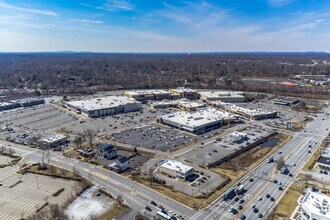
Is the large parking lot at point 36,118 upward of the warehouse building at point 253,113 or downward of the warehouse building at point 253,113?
downward

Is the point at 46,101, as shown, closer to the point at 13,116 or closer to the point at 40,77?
the point at 13,116

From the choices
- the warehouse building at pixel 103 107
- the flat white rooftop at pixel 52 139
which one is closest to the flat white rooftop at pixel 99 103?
the warehouse building at pixel 103 107

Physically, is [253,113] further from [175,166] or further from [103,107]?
[103,107]

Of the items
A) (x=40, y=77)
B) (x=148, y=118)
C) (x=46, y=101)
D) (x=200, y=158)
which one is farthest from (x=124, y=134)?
(x=40, y=77)

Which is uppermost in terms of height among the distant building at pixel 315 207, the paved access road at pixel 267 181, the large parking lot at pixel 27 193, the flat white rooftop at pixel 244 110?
the flat white rooftop at pixel 244 110

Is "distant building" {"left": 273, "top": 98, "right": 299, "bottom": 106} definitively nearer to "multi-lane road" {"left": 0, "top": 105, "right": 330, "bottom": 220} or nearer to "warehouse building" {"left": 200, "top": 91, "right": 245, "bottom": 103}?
"warehouse building" {"left": 200, "top": 91, "right": 245, "bottom": 103}

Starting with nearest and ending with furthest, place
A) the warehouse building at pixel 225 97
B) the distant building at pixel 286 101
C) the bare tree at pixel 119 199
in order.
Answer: the bare tree at pixel 119 199 < the distant building at pixel 286 101 < the warehouse building at pixel 225 97

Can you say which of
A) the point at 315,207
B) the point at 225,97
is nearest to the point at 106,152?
the point at 315,207

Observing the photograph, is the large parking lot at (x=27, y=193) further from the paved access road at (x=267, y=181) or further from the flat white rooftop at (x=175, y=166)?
the paved access road at (x=267, y=181)
